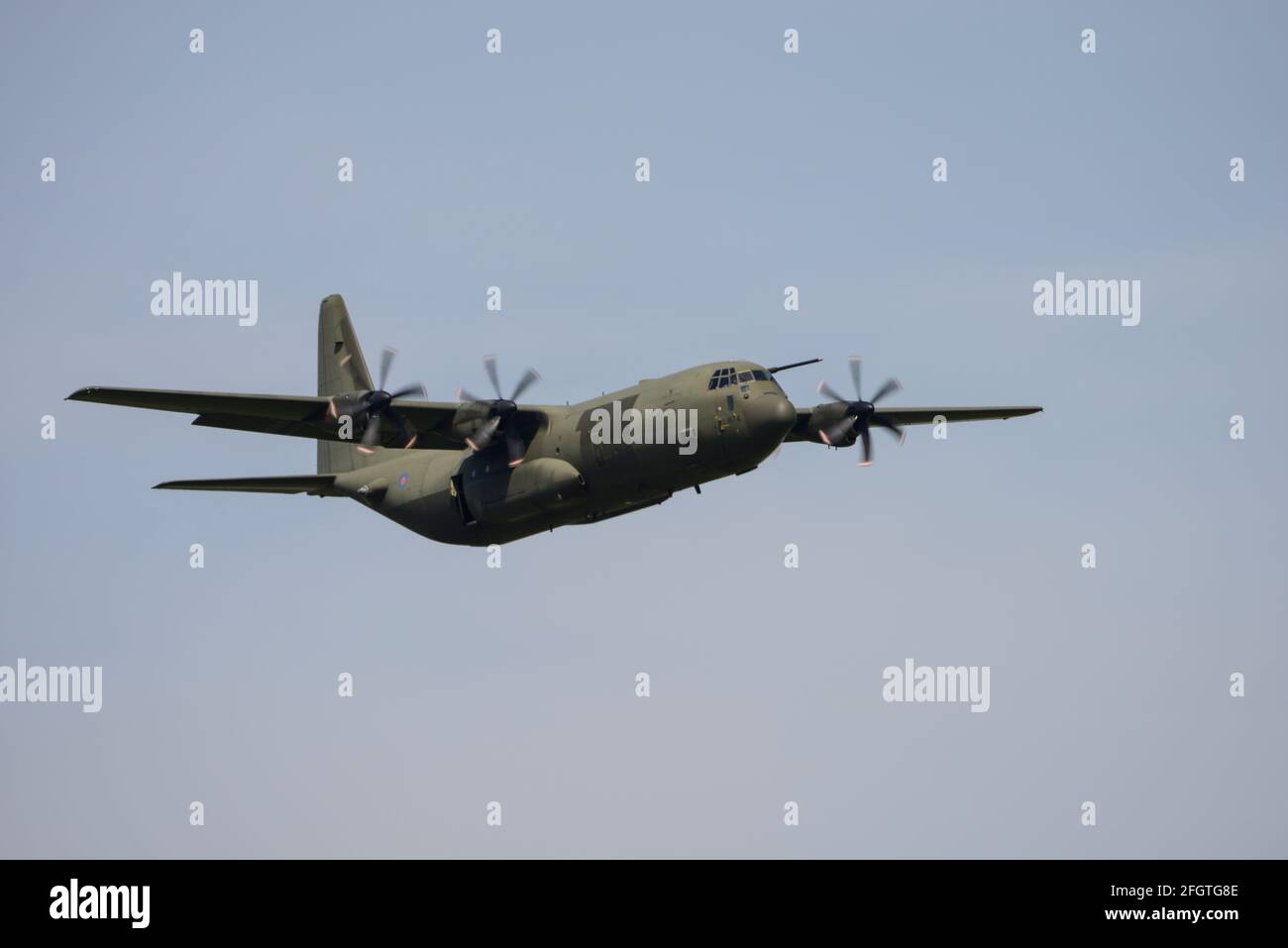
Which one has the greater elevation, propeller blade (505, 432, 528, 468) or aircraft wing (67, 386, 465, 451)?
aircraft wing (67, 386, 465, 451)

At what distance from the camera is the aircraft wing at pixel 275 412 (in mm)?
43312

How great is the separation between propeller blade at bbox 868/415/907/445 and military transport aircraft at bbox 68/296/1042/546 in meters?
0.04

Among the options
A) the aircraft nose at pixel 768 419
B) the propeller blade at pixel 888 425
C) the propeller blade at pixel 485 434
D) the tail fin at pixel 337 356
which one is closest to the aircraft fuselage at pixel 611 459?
the aircraft nose at pixel 768 419

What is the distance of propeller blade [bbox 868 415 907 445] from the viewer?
2041 inches

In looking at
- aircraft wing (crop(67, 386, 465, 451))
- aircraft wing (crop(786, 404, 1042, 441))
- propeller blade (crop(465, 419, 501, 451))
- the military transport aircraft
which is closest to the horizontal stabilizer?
the military transport aircraft

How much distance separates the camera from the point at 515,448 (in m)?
47.0

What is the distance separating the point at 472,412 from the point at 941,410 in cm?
1449

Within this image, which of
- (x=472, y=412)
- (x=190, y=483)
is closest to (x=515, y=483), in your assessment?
(x=472, y=412)

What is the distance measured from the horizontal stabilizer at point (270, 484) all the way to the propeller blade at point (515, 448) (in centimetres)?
749

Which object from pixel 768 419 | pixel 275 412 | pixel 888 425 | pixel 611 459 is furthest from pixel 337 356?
pixel 768 419

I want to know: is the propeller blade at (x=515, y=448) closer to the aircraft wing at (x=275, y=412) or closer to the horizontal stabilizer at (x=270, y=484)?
the aircraft wing at (x=275, y=412)

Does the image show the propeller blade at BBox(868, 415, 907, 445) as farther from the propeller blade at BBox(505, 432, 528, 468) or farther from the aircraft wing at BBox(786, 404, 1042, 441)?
the propeller blade at BBox(505, 432, 528, 468)

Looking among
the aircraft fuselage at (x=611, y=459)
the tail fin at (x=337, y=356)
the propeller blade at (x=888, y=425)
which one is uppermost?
the tail fin at (x=337, y=356)

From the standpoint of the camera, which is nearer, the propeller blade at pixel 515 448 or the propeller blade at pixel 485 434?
the propeller blade at pixel 515 448
